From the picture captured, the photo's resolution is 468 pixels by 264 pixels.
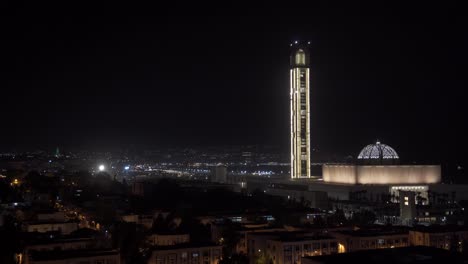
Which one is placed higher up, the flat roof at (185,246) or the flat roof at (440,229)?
the flat roof at (440,229)

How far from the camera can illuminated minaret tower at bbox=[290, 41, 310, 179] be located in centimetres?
4234

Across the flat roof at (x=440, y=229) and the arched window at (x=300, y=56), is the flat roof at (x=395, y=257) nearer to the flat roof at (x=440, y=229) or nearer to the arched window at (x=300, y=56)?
A: the flat roof at (x=440, y=229)

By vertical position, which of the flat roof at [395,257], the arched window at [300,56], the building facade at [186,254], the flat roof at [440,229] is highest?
the arched window at [300,56]

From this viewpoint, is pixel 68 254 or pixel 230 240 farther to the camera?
pixel 230 240

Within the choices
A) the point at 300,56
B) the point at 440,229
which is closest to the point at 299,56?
the point at 300,56

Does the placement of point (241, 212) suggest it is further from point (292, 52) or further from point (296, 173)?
point (292, 52)

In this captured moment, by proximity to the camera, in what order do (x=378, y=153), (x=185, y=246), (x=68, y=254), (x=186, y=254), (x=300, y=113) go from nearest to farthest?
(x=68, y=254), (x=186, y=254), (x=185, y=246), (x=378, y=153), (x=300, y=113)

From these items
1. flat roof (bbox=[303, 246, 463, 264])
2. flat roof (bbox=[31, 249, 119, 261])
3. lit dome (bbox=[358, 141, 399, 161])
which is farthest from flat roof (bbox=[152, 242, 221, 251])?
lit dome (bbox=[358, 141, 399, 161])

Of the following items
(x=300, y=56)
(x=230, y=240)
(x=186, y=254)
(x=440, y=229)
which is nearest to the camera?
(x=186, y=254)

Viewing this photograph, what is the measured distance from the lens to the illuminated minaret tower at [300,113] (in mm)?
42344

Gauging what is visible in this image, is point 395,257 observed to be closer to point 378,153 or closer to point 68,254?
point 68,254

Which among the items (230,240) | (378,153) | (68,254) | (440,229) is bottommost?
(68,254)

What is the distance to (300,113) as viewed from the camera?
42344 mm

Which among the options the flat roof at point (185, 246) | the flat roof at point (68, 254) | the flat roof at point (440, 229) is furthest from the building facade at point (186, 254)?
the flat roof at point (440, 229)
